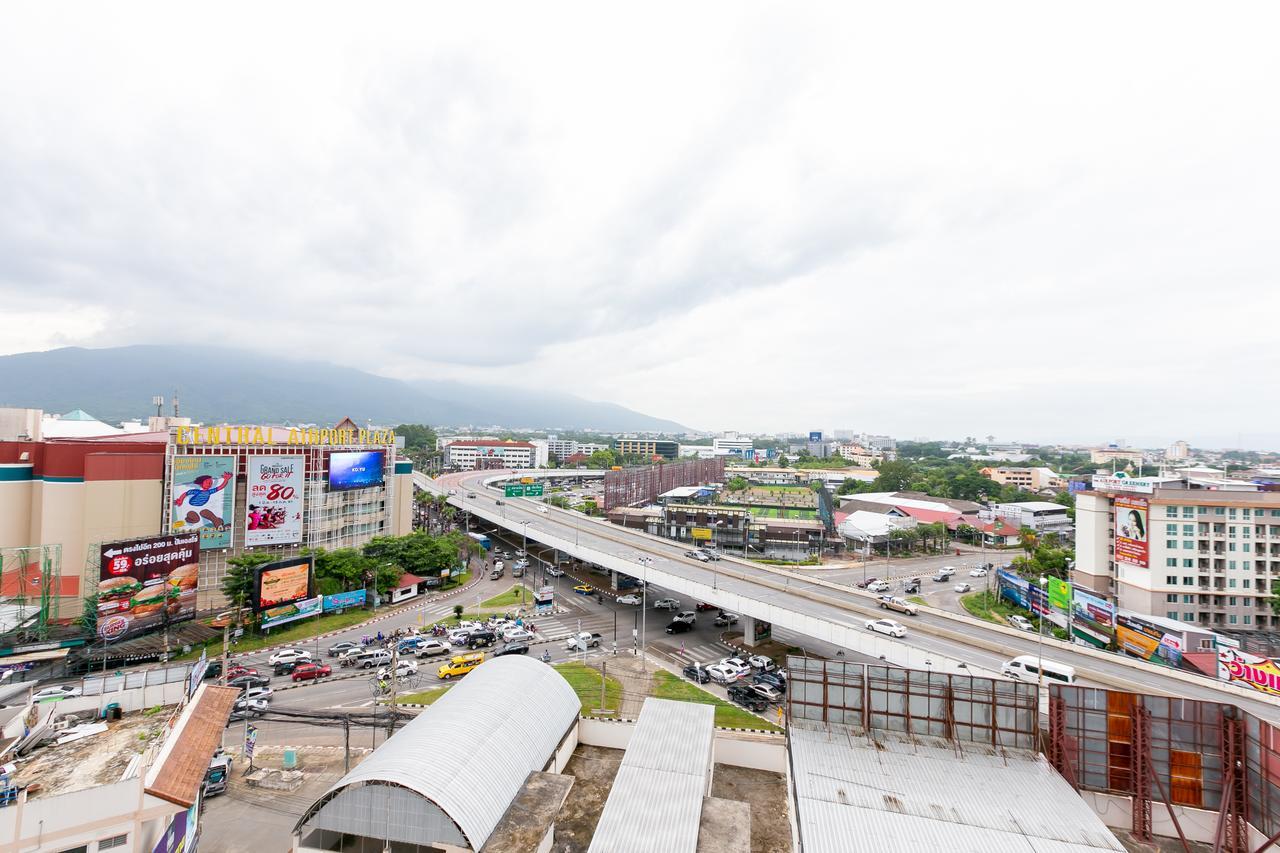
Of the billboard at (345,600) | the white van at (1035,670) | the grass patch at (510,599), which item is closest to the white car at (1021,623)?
the white van at (1035,670)

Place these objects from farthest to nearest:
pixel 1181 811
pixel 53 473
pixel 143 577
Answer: pixel 53 473
pixel 143 577
pixel 1181 811

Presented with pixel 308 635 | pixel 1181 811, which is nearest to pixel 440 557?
pixel 308 635

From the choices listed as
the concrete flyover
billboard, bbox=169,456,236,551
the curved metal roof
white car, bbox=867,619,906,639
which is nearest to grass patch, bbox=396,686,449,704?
the curved metal roof

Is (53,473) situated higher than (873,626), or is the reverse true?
(53,473)

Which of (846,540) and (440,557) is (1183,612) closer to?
(846,540)

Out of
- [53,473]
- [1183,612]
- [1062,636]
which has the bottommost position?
[1062,636]

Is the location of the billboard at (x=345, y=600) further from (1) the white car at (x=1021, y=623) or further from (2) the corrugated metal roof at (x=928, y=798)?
(1) the white car at (x=1021, y=623)
